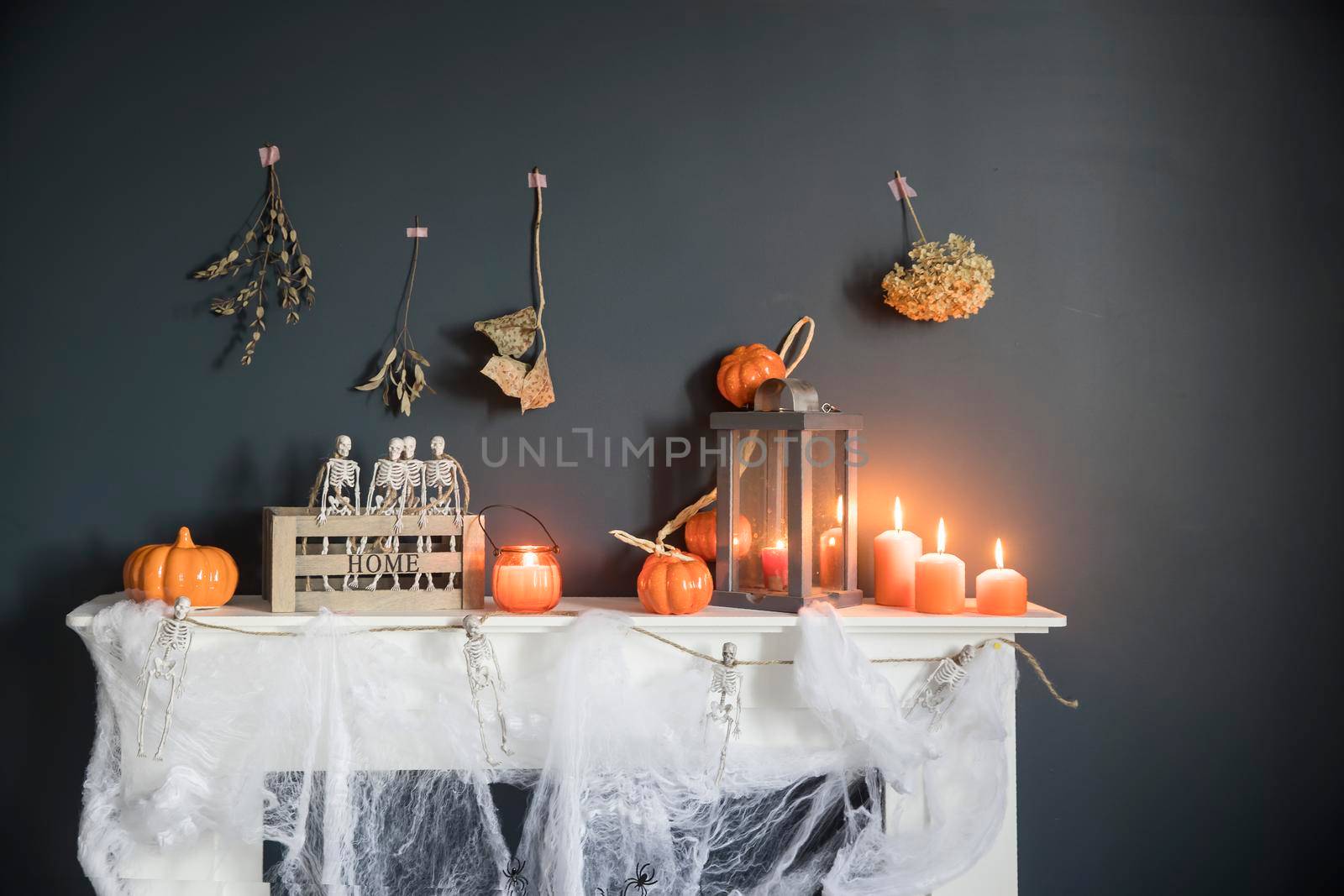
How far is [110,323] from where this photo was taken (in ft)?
6.46

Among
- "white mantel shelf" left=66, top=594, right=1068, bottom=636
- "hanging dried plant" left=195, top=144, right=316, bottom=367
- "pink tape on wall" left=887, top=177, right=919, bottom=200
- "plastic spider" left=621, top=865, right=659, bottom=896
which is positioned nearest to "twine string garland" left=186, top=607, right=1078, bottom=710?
"white mantel shelf" left=66, top=594, right=1068, bottom=636

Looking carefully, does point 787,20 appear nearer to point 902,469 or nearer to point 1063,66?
point 1063,66

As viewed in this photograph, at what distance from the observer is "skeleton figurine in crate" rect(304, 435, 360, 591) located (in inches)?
70.4

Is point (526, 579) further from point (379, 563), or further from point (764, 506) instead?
point (764, 506)

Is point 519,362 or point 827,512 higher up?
point 519,362

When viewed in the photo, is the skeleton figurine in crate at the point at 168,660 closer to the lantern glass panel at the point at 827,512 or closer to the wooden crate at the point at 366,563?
the wooden crate at the point at 366,563

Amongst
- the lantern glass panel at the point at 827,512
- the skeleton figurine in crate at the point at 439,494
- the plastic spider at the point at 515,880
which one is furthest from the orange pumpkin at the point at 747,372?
the plastic spider at the point at 515,880

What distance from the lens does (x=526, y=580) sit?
5.79ft

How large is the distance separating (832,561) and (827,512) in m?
0.09

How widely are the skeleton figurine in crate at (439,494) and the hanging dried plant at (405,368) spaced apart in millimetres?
141

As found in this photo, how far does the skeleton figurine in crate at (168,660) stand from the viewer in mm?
1668

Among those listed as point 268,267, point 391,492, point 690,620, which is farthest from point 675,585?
point 268,267

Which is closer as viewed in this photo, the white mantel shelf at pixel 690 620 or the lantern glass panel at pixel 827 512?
the white mantel shelf at pixel 690 620

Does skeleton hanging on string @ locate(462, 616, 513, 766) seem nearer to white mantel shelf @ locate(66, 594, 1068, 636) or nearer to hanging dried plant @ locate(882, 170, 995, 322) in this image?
white mantel shelf @ locate(66, 594, 1068, 636)
